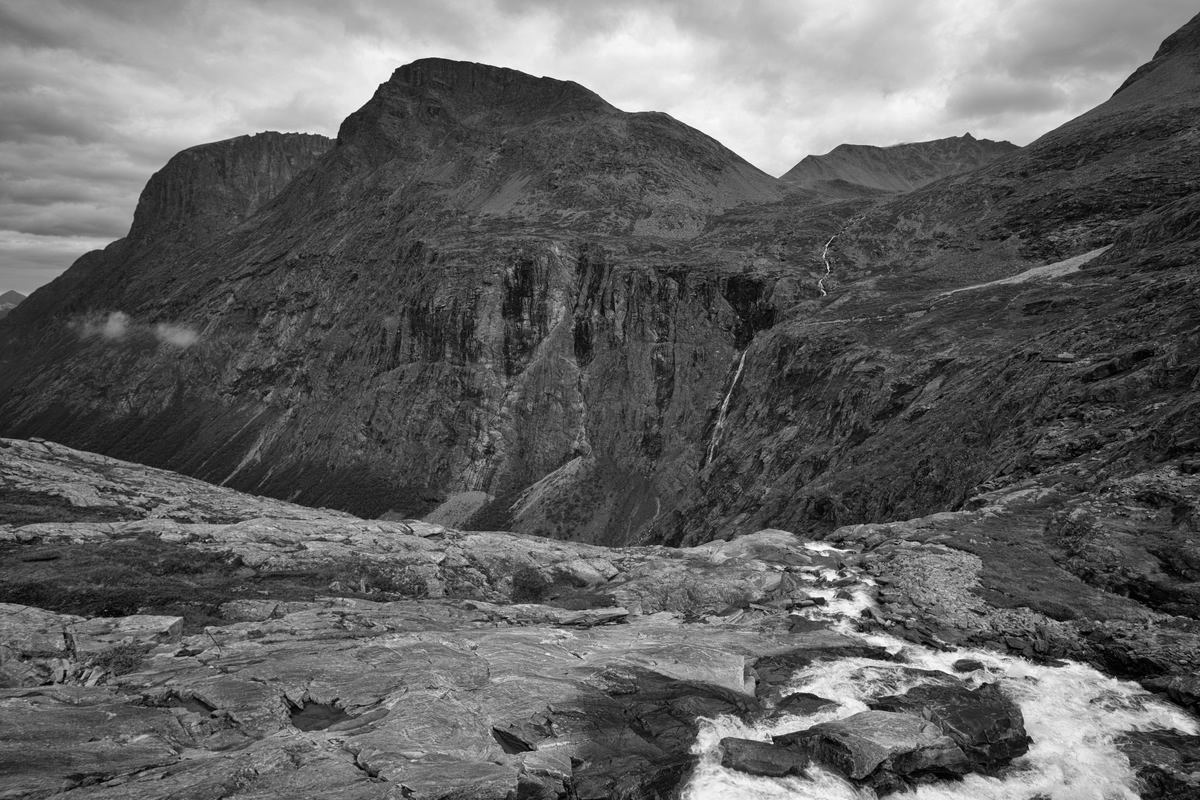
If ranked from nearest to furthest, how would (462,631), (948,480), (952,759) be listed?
(952,759)
(462,631)
(948,480)

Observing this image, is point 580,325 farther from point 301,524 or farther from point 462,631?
point 462,631

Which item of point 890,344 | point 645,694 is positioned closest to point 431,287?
point 890,344

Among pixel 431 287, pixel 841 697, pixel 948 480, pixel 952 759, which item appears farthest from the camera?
pixel 431 287

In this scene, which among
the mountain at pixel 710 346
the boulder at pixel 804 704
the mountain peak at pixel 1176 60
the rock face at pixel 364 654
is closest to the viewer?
the rock face at pixel 364 654

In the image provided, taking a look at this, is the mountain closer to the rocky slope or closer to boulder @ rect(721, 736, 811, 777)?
the rocky slope

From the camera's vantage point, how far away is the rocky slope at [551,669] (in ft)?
59.5

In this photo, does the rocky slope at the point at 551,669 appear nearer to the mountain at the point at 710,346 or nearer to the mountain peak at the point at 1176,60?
the mountain at the point at 710,346

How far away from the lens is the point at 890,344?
78.7 metres

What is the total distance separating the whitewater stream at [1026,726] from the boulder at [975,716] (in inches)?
16.3

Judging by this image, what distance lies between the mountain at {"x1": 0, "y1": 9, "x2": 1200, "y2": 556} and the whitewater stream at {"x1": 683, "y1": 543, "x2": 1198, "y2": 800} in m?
16.0

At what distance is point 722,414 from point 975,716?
271 ft

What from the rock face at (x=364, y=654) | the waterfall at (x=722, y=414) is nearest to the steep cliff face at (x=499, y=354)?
the waterfall at (x=722, y=414)

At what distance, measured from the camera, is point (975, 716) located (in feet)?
70.5

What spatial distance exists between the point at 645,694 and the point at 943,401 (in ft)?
153
